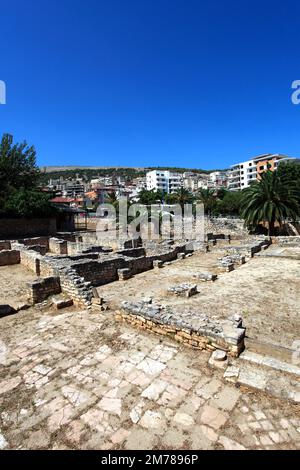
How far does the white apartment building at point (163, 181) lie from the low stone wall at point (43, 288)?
114 metres

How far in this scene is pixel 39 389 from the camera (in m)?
4.41

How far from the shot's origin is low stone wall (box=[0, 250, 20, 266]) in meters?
15.4

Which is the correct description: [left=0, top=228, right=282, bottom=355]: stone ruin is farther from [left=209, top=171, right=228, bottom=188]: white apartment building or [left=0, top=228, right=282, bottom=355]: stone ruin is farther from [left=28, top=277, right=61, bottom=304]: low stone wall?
[left=209, top=171, right=228, bottom=188]: white apartment building

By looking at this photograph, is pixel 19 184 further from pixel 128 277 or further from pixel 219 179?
pixel 219 179

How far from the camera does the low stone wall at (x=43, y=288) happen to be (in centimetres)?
857

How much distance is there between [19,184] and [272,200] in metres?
28.0

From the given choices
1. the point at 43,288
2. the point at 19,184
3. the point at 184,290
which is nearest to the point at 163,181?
the point at 19,184

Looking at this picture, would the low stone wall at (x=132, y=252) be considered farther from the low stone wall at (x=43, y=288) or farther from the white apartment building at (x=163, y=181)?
the white apartment building at (x=163, y=181)

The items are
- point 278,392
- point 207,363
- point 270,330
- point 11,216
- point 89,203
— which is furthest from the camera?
point 89,203

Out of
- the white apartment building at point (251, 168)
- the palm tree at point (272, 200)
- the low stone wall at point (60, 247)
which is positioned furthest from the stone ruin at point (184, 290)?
the white apartment building at point (251, 168)

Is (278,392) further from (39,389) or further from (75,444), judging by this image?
(39,389)

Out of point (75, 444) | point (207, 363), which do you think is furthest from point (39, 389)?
point (207, 363)

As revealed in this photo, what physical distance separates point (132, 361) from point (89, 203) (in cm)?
7825

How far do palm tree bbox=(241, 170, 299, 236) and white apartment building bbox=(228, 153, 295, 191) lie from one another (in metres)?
48.5
